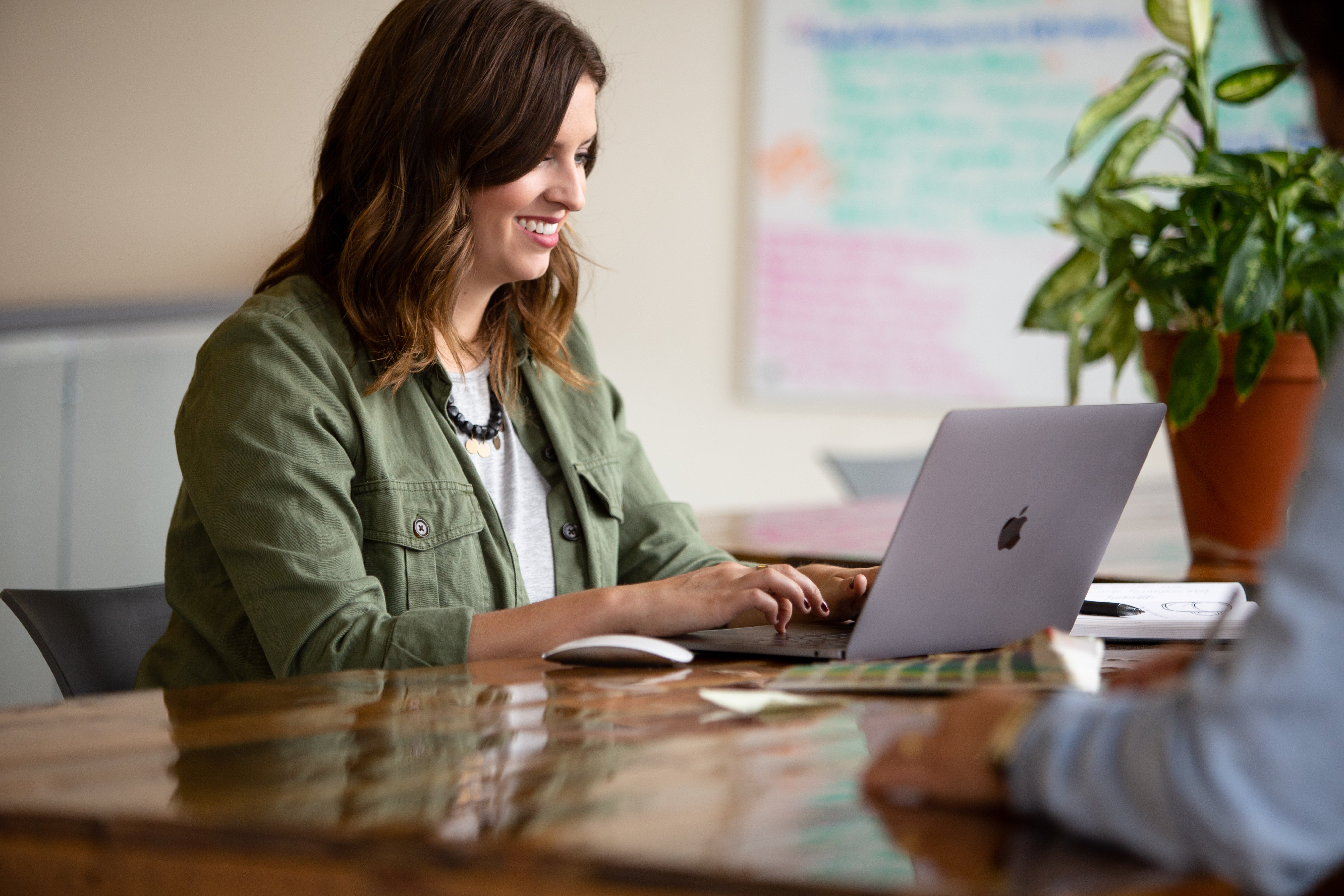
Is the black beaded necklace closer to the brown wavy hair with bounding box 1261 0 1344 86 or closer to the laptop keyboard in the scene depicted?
the laptop keyboard

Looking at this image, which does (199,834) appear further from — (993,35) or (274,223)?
(274,223)

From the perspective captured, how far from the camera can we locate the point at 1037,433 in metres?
1.03

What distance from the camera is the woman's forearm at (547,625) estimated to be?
3.81ft

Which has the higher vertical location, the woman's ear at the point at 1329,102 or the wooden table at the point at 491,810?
the woman's ear at the point at 1329,102

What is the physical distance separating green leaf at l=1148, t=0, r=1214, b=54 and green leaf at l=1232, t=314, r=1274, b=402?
1.51ft

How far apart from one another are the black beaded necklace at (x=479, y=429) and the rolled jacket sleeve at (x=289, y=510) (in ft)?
0.62

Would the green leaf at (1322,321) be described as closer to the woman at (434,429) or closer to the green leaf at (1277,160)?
the green leaf at (1277,160)

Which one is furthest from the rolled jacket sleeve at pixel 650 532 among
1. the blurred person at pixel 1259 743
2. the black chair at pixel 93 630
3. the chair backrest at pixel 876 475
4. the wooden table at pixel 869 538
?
the chair backrest at pixel 876 475

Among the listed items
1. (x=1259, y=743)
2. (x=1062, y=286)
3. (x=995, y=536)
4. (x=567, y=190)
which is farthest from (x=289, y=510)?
(x=1062, y=286)

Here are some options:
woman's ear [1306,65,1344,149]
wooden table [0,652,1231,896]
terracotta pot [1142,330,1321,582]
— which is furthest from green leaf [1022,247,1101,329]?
woman's ear [1306,65,1344,149]

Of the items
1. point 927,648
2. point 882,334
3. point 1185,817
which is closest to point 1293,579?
point 1185,817

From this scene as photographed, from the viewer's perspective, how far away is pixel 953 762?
65cm

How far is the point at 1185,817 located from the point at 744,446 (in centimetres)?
329

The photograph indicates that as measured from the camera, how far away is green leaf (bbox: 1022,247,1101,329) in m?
1.99
